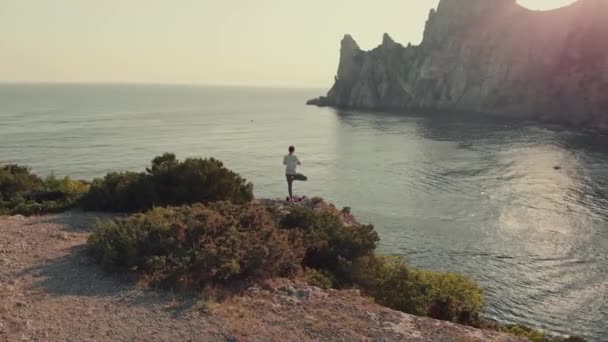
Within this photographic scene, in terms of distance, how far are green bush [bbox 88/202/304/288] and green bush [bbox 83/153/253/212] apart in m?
4.78

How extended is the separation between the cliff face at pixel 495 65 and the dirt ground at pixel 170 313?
103842 mm

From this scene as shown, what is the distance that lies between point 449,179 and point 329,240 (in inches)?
1576

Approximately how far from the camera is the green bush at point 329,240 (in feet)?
51.8

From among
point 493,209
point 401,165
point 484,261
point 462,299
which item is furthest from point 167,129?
point 462,299

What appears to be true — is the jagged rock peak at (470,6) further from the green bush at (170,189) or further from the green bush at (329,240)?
the green bush at (329,240)

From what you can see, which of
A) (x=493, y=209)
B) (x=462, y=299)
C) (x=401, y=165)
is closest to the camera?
(x=462, y=299)

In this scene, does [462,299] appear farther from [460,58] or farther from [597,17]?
[460,58]

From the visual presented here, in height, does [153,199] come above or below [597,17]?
below

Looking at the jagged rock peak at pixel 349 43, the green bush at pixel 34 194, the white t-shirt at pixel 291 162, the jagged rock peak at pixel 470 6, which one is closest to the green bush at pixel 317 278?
the white t-shirt at pixel 291 162

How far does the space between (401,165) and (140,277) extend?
176 ft

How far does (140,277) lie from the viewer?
1254cm

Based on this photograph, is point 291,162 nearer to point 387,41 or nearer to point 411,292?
point 411,292

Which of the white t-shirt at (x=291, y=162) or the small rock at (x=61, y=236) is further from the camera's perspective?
the white t-shirt at (x=291, y=162)

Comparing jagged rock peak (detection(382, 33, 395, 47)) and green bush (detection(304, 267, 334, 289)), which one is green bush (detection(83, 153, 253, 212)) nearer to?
green bush (detection(304, 267, 334, 289))
